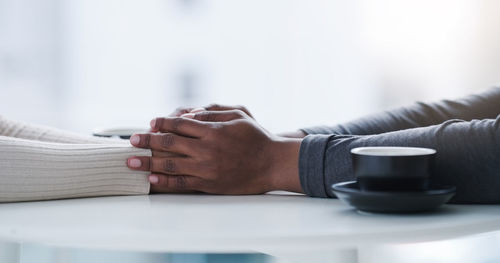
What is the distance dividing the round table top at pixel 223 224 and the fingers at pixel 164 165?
0.09 m

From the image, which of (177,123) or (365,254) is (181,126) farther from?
(365,254)

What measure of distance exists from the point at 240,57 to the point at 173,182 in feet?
8.50

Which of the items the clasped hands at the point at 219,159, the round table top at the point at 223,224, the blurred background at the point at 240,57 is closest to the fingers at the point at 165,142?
the clasped hands at the point at 219,159

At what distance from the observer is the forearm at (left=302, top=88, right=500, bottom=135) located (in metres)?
1.44

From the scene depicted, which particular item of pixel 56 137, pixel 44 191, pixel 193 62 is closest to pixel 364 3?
pixel 193 62

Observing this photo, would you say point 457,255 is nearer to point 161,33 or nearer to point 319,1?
point 161,33

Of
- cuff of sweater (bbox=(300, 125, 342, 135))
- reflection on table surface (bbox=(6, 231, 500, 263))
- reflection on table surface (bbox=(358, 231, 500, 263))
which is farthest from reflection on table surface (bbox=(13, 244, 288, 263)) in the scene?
cuff of sweater (bbox=(300, 125, 342, 135))

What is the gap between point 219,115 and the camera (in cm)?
115

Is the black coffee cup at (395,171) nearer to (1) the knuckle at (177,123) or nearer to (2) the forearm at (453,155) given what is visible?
(2) the forearm at (453,155)

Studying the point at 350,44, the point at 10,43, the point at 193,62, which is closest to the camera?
the point at 10,43

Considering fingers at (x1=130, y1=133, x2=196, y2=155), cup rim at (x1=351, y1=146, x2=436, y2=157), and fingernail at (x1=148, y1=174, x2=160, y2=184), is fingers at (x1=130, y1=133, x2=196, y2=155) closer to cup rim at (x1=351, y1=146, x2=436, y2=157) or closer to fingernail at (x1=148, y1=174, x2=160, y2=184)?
fingernail at (x1=148, y1=174, x2=160, y2=184)

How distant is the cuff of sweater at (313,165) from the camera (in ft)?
3.17

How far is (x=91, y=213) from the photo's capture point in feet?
2.76

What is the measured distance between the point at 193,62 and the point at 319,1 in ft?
2.67
